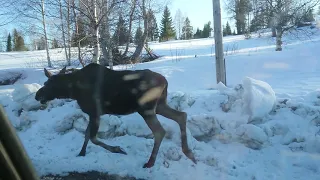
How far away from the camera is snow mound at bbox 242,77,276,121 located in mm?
6883

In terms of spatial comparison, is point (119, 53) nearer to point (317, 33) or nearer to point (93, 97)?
point (93, 97)

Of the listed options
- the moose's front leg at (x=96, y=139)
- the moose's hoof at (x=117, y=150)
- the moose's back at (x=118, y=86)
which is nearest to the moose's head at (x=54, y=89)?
the moose's back at (x=118, y=86)

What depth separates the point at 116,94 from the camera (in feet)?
19.2

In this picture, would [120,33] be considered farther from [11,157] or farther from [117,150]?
[11,157]

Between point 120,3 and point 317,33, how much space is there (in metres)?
28.6

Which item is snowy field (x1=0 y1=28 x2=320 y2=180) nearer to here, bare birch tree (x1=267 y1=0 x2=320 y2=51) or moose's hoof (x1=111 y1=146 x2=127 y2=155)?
moose's hoof (x1=111 y1=146 x2=127 y2=155)

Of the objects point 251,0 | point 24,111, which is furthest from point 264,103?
point 251,0

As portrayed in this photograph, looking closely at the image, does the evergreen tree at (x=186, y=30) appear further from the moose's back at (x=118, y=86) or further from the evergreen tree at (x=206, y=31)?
the moose's back at (x=118, y=86)

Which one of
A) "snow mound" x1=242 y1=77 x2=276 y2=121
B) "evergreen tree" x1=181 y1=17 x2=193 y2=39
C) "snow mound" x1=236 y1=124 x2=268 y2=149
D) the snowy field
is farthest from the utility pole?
"evergreen tree" x1=181 y1=17 x2=193 y2=39

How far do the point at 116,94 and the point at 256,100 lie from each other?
281 centimetres

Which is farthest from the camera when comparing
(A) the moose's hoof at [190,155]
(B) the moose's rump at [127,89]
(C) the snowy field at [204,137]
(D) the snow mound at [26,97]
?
(D) the snow mound at [26,97]

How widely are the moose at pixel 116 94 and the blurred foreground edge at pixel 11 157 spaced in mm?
4053

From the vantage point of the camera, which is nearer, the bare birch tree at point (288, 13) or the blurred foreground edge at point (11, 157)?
the blurred foreground edge at point (11, 157)

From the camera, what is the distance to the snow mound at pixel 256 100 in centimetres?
688
